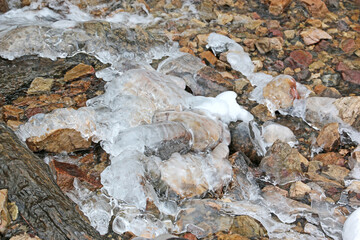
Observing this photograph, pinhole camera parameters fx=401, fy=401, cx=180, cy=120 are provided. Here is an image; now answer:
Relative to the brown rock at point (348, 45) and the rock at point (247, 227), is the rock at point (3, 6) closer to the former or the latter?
the rock at point (247, 227)

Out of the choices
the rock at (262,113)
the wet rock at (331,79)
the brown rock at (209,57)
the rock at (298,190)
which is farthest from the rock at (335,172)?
the brown rock at (209,57)

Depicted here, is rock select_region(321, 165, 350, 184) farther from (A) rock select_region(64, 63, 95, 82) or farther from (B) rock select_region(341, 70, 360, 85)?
(A) rock select_region(64, 63, 95, 82)

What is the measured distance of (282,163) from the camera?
3576 mm

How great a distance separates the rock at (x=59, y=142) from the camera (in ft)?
10.0

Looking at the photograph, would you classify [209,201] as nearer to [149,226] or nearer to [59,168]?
[149,226]

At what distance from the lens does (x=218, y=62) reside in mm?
4840

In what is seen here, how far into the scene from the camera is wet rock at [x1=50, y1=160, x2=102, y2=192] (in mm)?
2891

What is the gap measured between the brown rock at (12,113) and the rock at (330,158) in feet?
8.89

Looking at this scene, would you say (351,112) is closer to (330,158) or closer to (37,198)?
(330,158)

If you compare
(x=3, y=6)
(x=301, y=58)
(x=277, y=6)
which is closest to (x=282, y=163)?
(x=301, y=58)

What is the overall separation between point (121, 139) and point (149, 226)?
851 mm

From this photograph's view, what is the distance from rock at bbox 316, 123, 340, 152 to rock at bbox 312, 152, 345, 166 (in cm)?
10

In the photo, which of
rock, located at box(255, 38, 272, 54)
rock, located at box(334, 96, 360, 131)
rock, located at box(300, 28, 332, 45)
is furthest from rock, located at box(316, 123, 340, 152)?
rock, located at box(300, 28, 332, 45)

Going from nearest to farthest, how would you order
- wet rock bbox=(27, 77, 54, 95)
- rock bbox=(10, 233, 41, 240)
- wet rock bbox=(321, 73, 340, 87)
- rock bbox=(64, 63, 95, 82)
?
1. rock bbox=(10, 233, 41, 240)
2. wet rock bbox=(27, 77, 54, 95)
3. rock bbox=(64, 63, 95, 82)
4. wet rock bbox=(321, 73, 340, 87)
